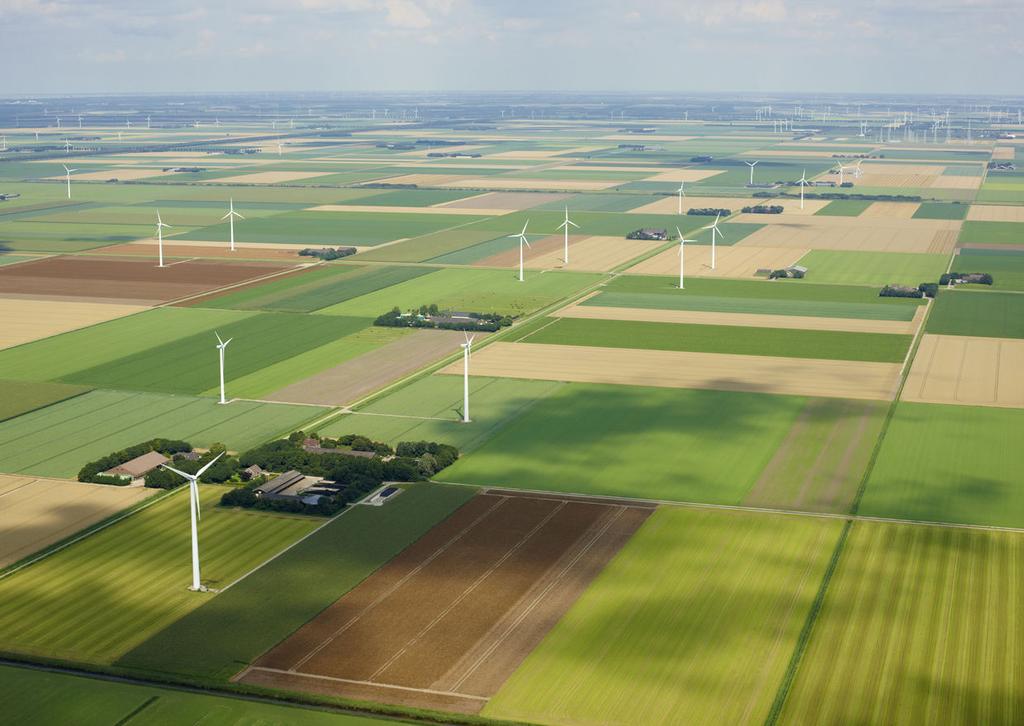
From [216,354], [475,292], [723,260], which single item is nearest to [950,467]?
[216,354]

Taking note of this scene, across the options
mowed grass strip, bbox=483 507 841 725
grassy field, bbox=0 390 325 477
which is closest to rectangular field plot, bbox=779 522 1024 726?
mowed grass strip, bbox=483 507 841 725

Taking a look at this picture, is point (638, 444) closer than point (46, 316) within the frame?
Yes

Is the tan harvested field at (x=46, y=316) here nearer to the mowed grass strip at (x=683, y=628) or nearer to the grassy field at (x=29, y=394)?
the grassy field at (x=29, y=394)

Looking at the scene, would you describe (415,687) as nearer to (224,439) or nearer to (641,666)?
(641,666)

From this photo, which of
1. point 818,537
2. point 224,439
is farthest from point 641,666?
point 224,439

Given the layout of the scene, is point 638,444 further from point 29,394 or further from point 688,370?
point 29,394
